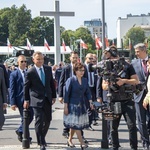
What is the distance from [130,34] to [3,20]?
50.9m

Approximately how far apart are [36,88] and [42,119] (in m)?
0.61

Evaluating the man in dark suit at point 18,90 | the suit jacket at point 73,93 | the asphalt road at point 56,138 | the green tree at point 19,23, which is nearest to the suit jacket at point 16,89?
the man in dark suit at point 18,90

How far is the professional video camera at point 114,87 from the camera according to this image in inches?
298

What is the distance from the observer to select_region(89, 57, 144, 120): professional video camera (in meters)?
7.57

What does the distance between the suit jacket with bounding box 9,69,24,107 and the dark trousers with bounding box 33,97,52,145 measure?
961mm

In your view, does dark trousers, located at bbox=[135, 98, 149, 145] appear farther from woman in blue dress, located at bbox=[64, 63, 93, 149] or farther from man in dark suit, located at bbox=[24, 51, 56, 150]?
man in dark suit, located at bbox=[24, 51, 56, 150]

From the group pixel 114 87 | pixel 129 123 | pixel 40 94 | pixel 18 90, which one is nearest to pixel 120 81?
pixel 114 87

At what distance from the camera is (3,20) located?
105 meters

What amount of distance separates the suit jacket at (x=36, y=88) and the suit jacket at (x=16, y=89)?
0.69m

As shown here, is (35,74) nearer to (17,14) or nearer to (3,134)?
(3,134)

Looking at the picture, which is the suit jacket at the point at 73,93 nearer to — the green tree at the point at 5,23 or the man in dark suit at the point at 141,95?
the man in dark suit at the point at 141,95

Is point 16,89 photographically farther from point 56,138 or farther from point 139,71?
point 139,71

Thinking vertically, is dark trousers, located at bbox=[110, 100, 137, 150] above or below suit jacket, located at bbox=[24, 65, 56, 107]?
below

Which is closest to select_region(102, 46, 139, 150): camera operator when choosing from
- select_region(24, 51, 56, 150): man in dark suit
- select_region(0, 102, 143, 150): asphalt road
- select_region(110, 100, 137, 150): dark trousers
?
select_region(110, 100, 137, 150): dark trousers
